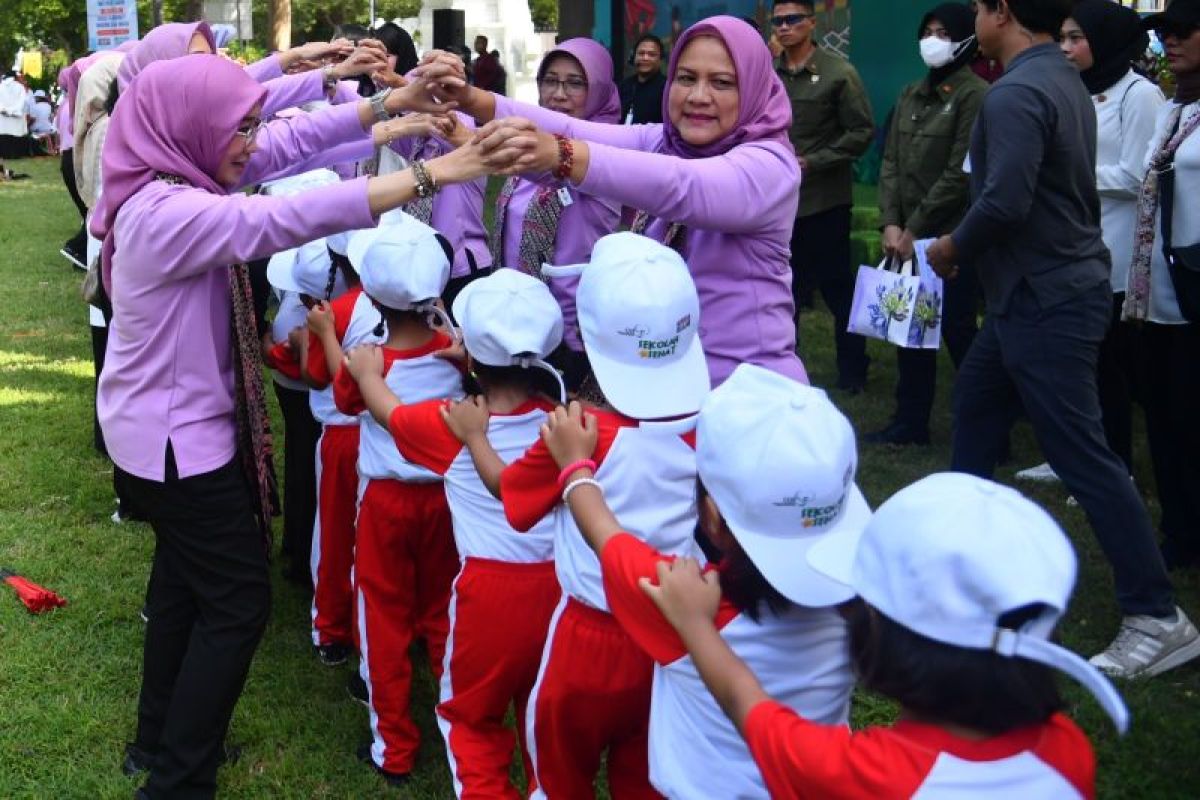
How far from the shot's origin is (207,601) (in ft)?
10.3

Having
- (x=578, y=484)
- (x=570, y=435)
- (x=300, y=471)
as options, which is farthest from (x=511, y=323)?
(x=300, y=471)

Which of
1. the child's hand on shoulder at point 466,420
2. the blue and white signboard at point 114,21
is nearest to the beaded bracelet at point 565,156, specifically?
the child's hand on shoulder at point 466,420

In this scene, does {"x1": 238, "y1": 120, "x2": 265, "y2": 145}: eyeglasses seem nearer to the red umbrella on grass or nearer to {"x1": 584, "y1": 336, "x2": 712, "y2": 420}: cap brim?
{"x1": 584, "y1": 336, "x2": 712, "y2": 420}: cap brim

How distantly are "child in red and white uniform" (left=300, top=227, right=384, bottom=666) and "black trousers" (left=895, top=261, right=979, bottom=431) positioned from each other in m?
3.11

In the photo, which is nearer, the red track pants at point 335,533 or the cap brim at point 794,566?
the cap brim at point 794,566

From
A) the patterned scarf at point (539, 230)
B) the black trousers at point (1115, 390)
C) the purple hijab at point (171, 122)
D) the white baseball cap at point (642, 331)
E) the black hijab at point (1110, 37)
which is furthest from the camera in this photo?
the black trousers at point (1115, 390)

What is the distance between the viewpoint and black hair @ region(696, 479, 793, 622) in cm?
204

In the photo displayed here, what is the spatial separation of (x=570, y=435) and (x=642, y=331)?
26 centimetres

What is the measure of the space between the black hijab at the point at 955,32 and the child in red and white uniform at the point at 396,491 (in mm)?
3363

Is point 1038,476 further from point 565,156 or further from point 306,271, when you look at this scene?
point 565,156

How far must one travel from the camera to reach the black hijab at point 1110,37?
189 inches

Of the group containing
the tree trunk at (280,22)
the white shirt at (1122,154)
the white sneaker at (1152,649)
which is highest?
the tree trunk at (280,22)

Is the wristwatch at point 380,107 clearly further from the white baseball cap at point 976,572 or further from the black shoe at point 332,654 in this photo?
the white baseball cap at point 976,572

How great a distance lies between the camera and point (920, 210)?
5.99 m
